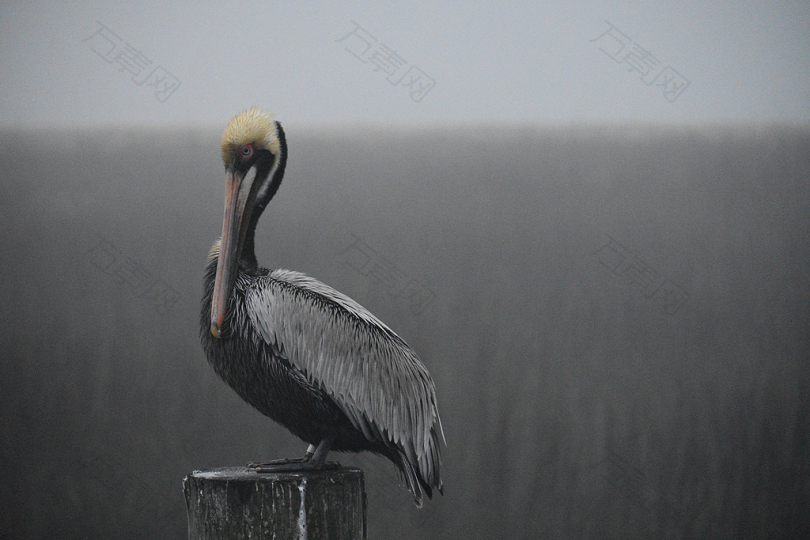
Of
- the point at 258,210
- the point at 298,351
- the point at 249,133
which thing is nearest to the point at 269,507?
the point at 298,351

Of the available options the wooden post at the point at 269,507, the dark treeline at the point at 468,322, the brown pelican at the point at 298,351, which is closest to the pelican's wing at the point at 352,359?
the brown pelican at the point at 298,351

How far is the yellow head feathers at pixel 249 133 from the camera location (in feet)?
5.97

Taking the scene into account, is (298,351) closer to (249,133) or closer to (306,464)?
(306,464)

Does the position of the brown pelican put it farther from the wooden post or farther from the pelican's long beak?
the wooden post


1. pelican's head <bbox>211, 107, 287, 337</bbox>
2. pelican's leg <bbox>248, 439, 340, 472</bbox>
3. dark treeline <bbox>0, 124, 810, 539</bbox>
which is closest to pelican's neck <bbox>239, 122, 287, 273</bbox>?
pelican's head <bbox>211, 107, 287, 337</bbox>

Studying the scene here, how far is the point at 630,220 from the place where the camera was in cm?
327

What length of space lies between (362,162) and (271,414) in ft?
5.45

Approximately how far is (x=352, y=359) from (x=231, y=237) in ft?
1.32

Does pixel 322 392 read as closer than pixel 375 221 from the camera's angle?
Yes

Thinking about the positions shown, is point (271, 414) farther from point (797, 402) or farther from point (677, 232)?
point (797, 402)

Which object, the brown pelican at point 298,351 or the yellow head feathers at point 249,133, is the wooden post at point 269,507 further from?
the yellow head feathers at point 249,133

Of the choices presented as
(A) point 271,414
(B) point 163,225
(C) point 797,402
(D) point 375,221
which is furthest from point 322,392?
(C) point 797,402

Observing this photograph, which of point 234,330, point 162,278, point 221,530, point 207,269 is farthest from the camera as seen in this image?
point 162,278

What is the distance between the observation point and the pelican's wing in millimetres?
1765
